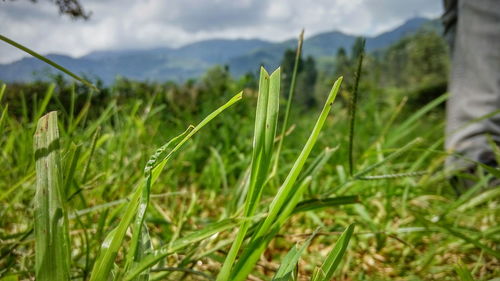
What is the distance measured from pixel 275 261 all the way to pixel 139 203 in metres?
0.58

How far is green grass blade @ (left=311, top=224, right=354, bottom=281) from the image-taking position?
0.37 m

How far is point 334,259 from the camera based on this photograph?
14.8 inches

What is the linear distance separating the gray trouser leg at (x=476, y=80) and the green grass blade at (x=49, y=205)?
5.22 feet

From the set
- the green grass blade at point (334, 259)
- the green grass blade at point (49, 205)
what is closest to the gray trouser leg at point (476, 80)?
the green grass blade at point (334, 259)

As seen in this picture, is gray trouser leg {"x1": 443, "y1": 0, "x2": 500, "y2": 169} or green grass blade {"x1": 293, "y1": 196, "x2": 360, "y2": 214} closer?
green grass blade {"x1": 293, "y1": 196, "x2": 360, "y2": 214}

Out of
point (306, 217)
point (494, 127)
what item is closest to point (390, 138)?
point (494, 127)

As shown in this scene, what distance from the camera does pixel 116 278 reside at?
0.37m

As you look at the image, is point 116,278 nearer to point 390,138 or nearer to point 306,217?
point 306,217

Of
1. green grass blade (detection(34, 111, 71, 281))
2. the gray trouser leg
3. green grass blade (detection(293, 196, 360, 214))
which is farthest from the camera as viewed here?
the gray trouser leg

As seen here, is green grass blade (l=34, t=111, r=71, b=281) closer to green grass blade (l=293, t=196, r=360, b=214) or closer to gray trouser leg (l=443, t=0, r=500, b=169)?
green grass blade (l=293, t=196, r=360, b=214)

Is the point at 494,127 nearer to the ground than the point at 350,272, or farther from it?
farther from it

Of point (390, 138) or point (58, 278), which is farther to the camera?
point (390, 138)

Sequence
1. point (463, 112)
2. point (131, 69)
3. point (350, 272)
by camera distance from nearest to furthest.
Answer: point (350, 272), point (463, 112), point (131, 69)

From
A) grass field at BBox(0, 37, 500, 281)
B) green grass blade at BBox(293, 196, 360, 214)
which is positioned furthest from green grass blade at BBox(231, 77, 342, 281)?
green grass blade at BBox(293, 196, 360, 214)
